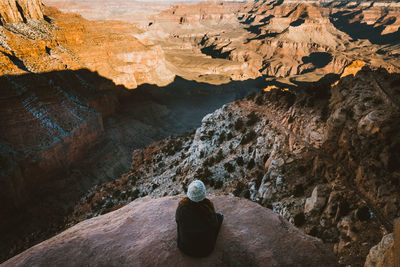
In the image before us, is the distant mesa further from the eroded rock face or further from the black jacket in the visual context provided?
the black jacket

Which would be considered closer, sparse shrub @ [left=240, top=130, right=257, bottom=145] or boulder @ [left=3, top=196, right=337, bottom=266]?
boulder @ [left=3, top=196, right=337, bottom=266]

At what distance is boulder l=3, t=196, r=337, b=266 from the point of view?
5215mm

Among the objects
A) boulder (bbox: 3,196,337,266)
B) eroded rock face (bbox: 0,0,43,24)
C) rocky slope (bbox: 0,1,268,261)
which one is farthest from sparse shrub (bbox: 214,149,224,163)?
eroded rock face (bbox: 0,0,43,24)

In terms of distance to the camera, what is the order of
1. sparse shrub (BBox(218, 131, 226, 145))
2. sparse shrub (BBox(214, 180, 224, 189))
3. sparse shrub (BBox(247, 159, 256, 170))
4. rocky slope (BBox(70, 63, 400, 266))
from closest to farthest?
rocky slope (BBox(70, 63, 400, 266)) → sparse shrub (BBox(247, 159, 256, 170)) → sparse shrub (BBox(214, 180, 224, 189)) → sparse shrub (BBox(218, 131, 226, 145))

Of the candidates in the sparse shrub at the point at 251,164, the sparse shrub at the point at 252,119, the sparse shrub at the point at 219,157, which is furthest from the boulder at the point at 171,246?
the sparse shrub at the point at 252,119

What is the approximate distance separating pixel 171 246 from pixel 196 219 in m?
1.41

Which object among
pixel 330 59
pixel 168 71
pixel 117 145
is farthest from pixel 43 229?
pixel 330 59

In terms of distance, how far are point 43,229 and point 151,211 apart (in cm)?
2036

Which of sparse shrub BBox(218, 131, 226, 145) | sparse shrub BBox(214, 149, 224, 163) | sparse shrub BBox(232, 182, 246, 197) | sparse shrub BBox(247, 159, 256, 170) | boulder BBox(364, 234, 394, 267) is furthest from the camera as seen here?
sparse shrub BBox(218, 131, 226, 145)

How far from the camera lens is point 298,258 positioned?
538 centimetres

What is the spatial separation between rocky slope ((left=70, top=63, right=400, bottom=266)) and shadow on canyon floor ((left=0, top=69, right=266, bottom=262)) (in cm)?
1150

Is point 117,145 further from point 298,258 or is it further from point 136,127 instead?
point 298,258

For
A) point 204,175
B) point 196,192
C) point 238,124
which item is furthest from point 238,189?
point 196,192

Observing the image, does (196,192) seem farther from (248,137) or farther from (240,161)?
(248,137)
